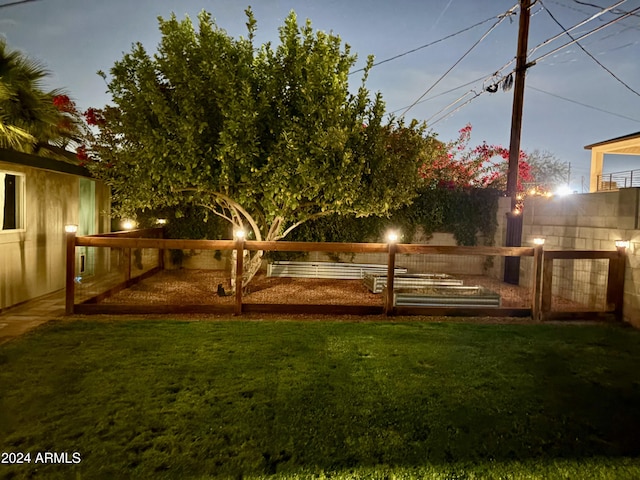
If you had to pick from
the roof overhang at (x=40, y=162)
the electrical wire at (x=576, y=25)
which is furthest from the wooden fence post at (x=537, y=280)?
the roof overhang at (x=40, y=162)

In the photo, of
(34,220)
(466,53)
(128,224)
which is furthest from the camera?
(466,53)

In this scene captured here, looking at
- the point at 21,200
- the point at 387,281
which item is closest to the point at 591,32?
the point at 387,281

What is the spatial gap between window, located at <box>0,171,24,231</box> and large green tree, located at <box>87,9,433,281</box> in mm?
1555

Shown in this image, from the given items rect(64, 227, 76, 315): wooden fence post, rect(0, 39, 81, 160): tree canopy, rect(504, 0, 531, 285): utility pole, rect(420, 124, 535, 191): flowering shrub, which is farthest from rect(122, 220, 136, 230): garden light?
rect(504, 0, 531, 285): utility pole

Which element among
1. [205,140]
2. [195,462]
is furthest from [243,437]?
[205,140]

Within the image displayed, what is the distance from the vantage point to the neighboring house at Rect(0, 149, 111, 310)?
6379 mm

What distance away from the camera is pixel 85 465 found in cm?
260

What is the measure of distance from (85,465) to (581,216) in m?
8.88

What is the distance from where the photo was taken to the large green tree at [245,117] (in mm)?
6367

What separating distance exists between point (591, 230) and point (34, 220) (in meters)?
10.1

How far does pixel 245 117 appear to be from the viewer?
6125mm

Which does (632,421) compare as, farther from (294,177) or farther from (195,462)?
(294,177)

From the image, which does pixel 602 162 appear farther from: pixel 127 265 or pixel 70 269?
pixel 70 269

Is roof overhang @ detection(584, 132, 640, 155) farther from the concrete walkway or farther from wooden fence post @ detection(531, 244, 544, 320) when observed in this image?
the concrete walkway
